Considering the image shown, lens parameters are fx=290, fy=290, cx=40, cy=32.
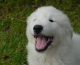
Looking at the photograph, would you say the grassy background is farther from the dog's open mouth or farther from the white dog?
the dog's open mouth

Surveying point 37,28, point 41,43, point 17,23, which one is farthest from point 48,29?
point 17,23

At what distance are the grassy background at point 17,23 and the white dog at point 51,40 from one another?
3.82ft

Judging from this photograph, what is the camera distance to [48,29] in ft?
13.8

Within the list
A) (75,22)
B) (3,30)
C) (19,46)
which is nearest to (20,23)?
(3,30)

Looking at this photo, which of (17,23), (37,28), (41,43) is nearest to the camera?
(37,28)

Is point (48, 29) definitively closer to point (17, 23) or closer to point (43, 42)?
point (43, 42)

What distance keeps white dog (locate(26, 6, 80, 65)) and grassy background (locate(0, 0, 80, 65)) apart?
1165mm

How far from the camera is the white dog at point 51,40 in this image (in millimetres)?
4273

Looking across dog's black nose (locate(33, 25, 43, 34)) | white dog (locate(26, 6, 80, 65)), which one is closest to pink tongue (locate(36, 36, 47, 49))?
white dog (locate(26, 6, 80, 65))

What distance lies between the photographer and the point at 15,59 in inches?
225

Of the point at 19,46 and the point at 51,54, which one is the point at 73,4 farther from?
the point at 51,54

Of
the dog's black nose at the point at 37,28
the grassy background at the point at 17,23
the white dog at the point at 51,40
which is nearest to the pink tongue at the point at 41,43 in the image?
the white dog at the point at 51,40

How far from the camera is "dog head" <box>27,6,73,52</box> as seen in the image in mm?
4215

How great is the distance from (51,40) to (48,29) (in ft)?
0.76
